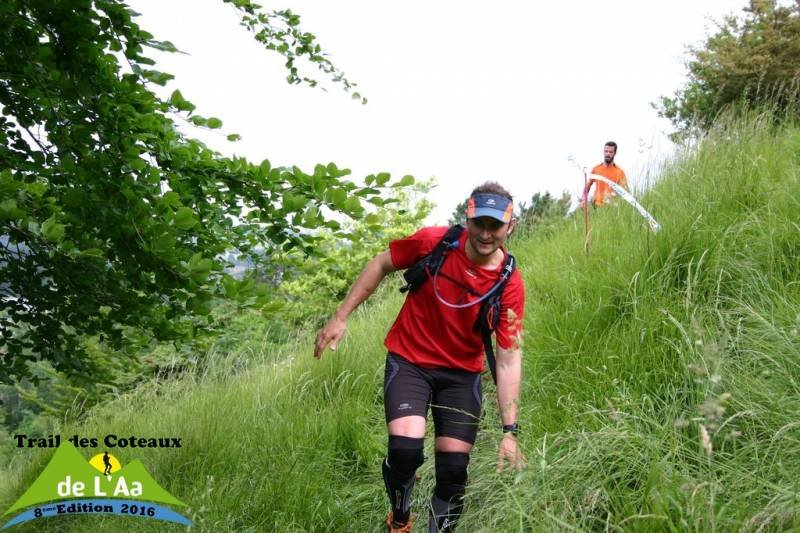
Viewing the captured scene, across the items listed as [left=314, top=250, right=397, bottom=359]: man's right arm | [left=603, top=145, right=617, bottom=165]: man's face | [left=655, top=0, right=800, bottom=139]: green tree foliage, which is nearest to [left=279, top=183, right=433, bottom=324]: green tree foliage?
[left=603, top=145, right=617, bottom=165]: man's face

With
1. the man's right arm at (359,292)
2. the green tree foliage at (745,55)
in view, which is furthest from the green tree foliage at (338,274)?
the man's right arm at (359,292)

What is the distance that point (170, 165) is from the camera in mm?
3244

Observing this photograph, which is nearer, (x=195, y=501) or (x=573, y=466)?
(x=573, y=466)

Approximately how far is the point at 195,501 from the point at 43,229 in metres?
2.31

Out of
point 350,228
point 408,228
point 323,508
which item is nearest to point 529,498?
point 350,228

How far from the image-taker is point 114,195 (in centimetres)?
264

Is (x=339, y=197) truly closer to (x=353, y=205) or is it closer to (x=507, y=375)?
(x=353, y=205)

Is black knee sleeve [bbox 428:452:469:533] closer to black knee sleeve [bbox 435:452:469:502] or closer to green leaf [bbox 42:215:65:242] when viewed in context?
black knee sleeve [bbox 435:452:469:502]

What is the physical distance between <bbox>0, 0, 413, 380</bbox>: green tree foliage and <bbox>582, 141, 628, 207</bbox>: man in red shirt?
4047 millimetres

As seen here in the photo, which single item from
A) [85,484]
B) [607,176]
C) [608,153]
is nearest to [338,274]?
[608,153]

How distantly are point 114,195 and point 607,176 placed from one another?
7.08 metres

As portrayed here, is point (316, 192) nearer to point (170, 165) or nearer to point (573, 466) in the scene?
point (170, 165)

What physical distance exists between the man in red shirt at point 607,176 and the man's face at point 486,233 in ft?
10.5

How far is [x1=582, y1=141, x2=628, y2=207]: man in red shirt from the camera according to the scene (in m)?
6.94
